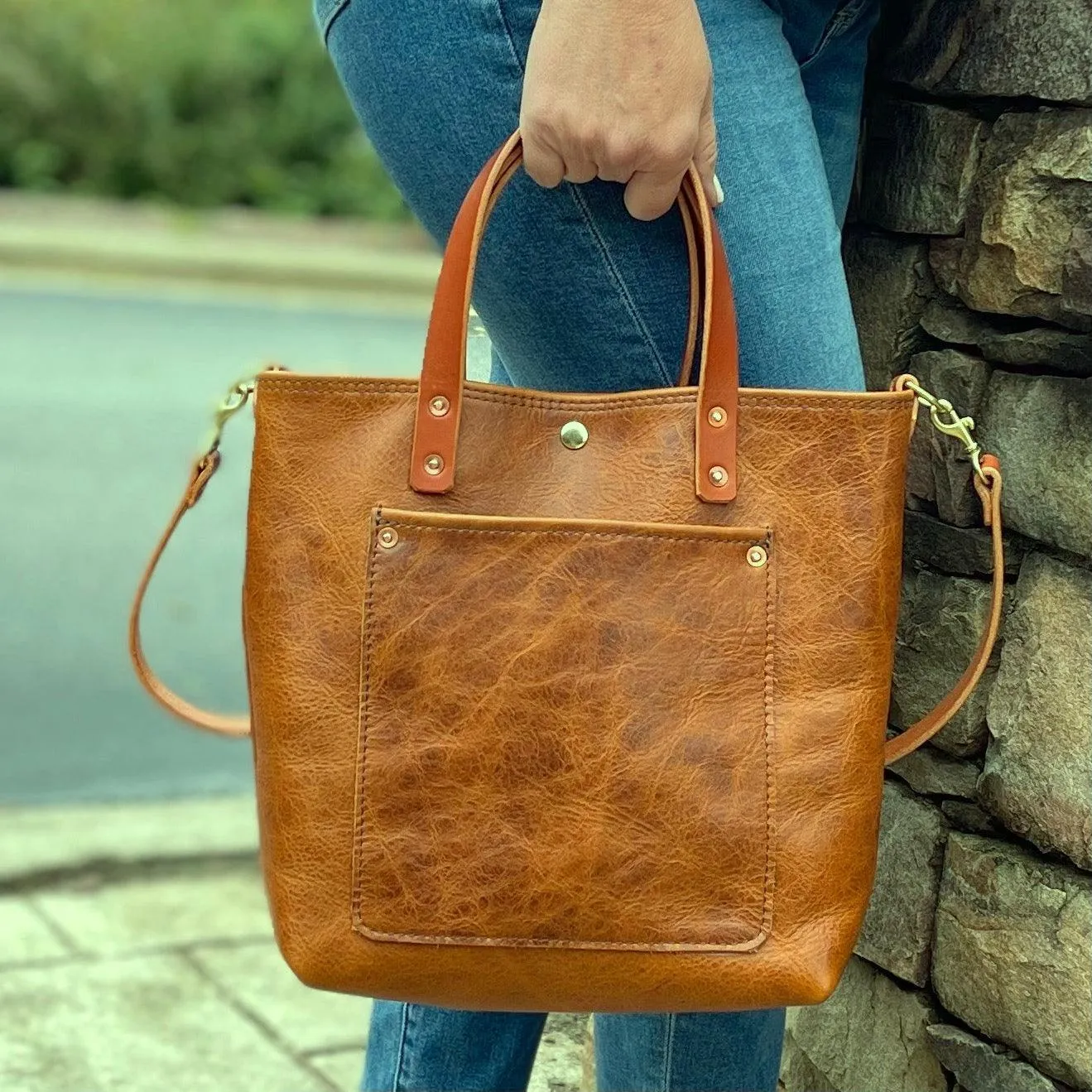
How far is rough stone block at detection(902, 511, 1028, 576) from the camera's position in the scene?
5.23 ft

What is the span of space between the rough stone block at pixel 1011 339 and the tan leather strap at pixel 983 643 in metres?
0.17

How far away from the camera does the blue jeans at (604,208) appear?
1282 millimetres

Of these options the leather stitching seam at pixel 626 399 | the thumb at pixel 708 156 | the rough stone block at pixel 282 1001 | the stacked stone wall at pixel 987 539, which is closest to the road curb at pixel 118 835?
the rough stone block at pixel 282 1001

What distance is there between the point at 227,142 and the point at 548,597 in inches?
492

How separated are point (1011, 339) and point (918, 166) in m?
0.20

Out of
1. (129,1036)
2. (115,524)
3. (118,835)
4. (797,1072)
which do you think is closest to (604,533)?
(797,1072)

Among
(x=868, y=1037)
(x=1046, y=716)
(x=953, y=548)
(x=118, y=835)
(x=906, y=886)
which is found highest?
(x=953, y=548)

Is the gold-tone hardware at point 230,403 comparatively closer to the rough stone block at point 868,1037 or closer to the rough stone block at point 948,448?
the rough stone block at point 948,448

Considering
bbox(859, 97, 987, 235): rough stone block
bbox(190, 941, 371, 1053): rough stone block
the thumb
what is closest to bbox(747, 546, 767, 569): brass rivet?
the thumb

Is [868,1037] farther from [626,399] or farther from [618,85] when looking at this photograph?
[618,85]

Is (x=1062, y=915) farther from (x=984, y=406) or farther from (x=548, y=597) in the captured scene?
(x=548, y=597)

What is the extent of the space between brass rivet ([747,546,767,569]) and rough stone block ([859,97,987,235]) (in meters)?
0.47

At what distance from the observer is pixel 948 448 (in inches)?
63.3

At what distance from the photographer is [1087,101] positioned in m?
1.46
